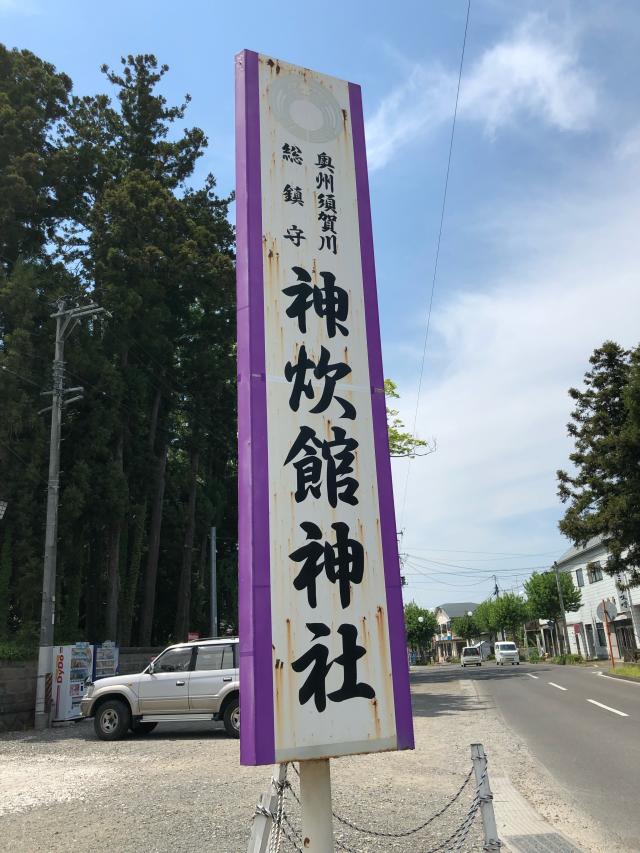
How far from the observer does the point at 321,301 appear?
13.4 feet

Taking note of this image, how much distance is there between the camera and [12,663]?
17.0 metres

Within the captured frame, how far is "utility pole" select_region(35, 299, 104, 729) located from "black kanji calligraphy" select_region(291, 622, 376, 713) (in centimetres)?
1581

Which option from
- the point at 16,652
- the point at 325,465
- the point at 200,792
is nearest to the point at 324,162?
the point at 325,465

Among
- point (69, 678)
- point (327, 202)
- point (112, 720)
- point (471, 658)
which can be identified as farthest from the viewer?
point (471, 658)

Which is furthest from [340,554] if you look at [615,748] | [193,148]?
[193,148]

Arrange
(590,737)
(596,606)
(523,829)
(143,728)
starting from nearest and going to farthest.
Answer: (523,829), (590,737), (143,728), (596,606)

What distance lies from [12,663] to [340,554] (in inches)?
647

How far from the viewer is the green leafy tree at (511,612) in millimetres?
74875

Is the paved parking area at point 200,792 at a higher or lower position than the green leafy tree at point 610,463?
lower

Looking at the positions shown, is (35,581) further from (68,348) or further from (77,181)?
(77,181)

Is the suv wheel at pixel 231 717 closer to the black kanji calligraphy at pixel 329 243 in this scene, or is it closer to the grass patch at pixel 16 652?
the grass patch at pixel 16 652

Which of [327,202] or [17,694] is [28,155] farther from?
[327,202]

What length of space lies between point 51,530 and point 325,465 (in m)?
16.2

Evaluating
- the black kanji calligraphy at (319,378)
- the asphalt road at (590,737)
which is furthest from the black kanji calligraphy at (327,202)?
the asphalt road at (590,737)
